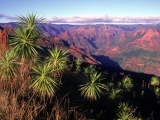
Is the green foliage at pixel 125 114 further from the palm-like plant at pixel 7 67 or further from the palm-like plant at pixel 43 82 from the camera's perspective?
the palm-like plant at pixel 7 67

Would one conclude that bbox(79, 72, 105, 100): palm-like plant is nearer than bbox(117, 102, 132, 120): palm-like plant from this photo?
No

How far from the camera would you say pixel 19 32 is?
36.5 ft

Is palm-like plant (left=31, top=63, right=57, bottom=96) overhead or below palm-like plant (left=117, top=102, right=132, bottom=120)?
overhead

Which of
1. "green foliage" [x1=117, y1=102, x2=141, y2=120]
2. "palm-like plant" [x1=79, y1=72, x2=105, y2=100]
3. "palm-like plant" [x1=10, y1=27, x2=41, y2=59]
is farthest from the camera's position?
"palm-like plant" [x1=79, y1=72, x2=105, y2=100]

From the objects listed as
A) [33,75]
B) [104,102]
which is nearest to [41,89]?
[33,75]

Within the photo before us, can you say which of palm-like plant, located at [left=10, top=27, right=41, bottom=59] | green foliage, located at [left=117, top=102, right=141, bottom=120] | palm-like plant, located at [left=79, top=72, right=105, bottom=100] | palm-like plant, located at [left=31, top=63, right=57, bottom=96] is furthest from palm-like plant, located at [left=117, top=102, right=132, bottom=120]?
palm-like plant, located at [left=10, top=27, right=41, bottom=59]

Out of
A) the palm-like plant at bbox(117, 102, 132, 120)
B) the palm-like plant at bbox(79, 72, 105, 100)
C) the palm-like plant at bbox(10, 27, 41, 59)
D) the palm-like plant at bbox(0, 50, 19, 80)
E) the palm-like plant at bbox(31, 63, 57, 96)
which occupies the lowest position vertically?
the palm-like plant at bbox(117, 102, 132, 120)

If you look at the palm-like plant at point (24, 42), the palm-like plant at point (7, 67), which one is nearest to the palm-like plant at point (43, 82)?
the palm-like plant at point (7, 67)

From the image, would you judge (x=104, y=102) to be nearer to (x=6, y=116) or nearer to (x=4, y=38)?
(x=4, y=38)

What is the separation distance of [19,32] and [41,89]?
137 inches

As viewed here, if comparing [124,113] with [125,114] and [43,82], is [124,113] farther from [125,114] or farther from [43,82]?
[43,82]

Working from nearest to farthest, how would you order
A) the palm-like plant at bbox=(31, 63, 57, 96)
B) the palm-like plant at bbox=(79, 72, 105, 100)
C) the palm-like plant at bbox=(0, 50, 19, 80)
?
the palm-like plant at bbox=(31, 63, 57, 96) → the palm-like plant at bbox=(0, 50, 19, 80) → the palm-like plant at bbox=(79, 72, 105, 100)

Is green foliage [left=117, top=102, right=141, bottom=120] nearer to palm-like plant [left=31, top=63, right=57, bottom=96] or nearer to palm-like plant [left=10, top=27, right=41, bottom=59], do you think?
palm-like plant [left=31, top=63, right=57, bottom=96]

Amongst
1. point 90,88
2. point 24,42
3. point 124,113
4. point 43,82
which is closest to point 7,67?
point 43,82
